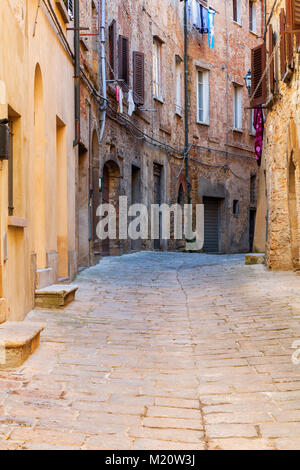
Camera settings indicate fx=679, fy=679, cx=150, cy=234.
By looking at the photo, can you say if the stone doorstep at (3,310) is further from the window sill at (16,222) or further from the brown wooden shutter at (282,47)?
the brown wooden shutter at (282,47)

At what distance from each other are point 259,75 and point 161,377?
11085 millimetres

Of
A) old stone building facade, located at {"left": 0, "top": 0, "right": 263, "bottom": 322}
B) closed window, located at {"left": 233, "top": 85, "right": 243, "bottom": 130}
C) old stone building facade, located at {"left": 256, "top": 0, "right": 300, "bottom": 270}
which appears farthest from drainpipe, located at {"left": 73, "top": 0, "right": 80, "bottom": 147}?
closed window, located at {"left": 233, "top": 85, "right": 243, "bottom": 130}

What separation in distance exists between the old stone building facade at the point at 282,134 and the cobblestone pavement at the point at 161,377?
294 centimetres

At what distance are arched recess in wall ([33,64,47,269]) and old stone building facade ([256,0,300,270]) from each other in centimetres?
400

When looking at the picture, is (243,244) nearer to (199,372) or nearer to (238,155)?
(238,155)

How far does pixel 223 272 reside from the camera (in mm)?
12242

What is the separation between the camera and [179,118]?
2227 cm

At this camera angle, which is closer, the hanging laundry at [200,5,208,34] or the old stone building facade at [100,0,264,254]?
the old stone building facade at [100,0,264,254]

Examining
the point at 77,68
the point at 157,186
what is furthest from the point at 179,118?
the point at 77,68

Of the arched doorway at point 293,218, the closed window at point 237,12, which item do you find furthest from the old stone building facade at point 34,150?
the closed window at point 237,12

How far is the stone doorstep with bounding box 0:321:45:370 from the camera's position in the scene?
4637 millimetres

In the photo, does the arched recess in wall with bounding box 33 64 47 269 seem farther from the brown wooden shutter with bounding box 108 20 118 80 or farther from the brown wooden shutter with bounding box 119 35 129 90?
the brown wooden shutter with bounding box 119 35 129 90

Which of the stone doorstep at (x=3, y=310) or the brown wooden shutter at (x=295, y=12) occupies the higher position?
the brown wooden shutter at (x=295, y=12)

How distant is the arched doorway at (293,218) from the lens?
1095cm
